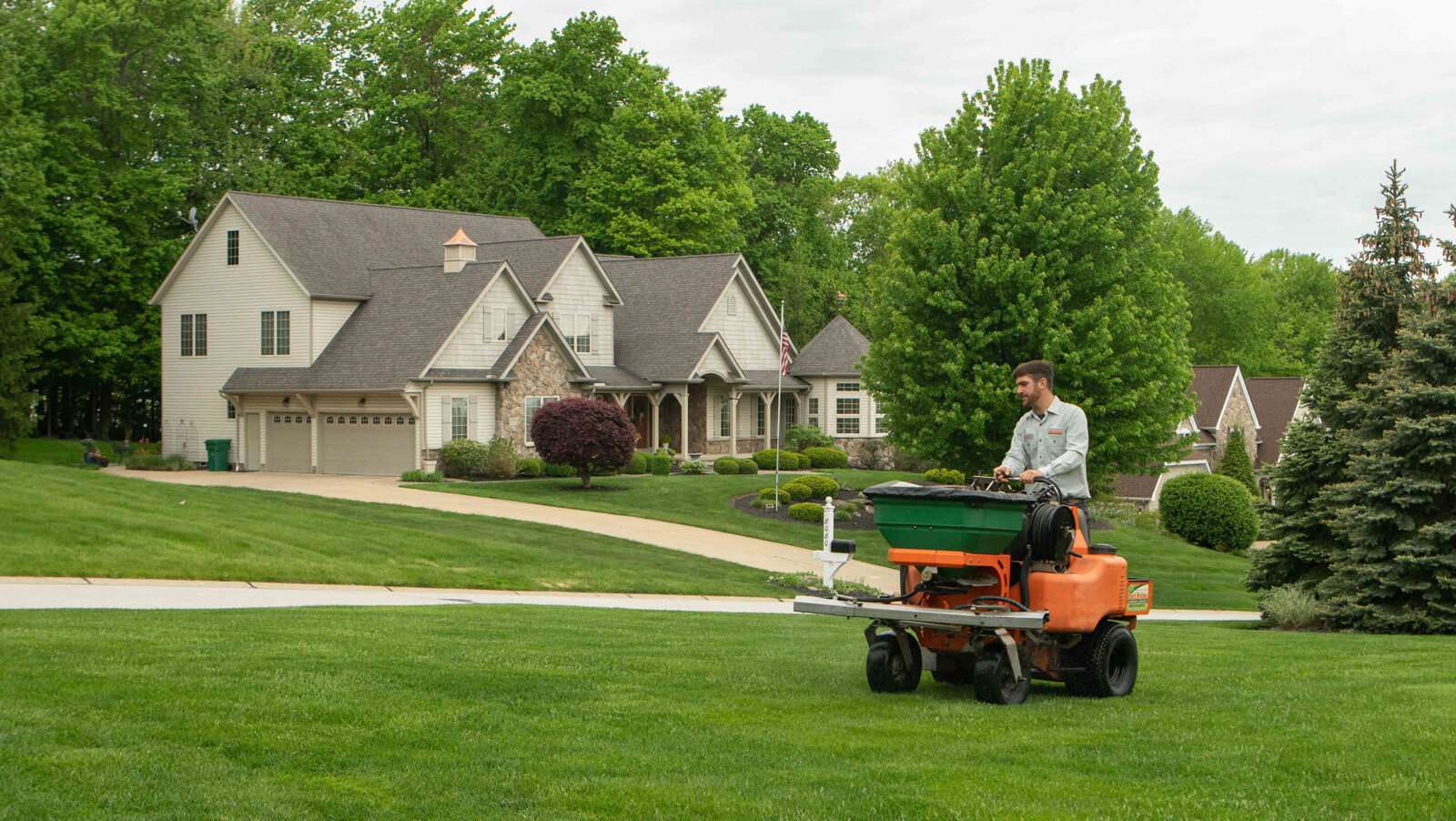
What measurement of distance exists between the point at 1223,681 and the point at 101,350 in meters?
44.0

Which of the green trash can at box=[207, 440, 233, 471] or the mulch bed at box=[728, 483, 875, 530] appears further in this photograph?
the green trash can at box=[207, 440, 233, 471]

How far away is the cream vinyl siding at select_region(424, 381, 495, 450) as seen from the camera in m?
39.0

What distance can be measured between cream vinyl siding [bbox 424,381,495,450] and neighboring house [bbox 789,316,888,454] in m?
15.9

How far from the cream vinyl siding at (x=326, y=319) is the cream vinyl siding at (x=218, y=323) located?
0.72ft

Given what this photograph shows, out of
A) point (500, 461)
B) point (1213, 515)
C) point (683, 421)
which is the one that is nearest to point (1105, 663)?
point (500, 461)

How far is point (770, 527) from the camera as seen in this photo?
105 feet

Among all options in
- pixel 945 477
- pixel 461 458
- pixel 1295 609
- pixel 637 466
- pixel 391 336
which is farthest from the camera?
pixel 637 466

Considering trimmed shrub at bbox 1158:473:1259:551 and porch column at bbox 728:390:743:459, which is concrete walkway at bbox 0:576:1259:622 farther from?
porch column at bbox 728:390:743:459

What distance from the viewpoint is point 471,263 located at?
4225 centimetres

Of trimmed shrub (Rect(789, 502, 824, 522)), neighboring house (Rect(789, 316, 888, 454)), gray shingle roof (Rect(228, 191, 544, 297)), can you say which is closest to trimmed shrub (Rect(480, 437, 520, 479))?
gray shingle roof (Rect(228, 191, 544, 297))

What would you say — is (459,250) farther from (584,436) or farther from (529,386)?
(584,436)

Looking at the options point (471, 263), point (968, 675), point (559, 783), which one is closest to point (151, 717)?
point (559, 783)

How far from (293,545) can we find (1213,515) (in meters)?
28.0

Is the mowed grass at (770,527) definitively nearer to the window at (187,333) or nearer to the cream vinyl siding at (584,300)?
the cream vinyl siding at (584,300)
